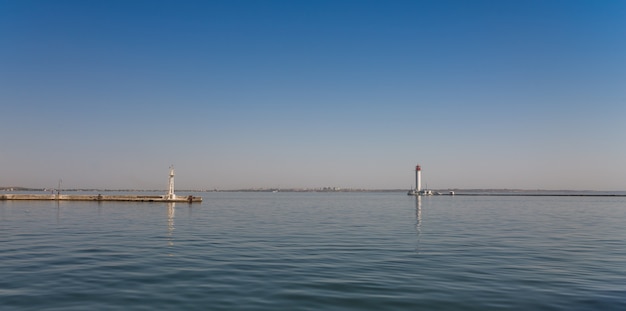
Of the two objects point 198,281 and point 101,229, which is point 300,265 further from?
point 101,229

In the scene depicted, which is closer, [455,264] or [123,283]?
[123,283]

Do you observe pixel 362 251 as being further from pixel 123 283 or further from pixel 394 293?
pixel 123 283

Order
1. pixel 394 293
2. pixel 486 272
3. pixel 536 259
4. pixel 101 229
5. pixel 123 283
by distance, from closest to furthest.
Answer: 1. pixel 394 293
2. pixel 123 283
3. pixel 486 272
4. pixel 536 259
5. pixel 101 229

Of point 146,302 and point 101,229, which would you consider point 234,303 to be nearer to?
point 146,302

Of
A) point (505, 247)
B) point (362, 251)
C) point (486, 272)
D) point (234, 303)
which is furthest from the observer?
point (505, 247)

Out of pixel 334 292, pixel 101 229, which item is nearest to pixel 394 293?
pixel 334 292

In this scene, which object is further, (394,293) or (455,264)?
(455,264)

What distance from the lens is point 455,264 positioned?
22.7 m

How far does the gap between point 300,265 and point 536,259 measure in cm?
1311

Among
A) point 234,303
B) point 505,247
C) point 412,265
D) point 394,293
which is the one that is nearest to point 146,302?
point 234,303

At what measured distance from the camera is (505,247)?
29781 mm

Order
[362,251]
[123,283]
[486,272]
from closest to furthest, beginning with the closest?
[123,283] < [486,272] < [362,251]

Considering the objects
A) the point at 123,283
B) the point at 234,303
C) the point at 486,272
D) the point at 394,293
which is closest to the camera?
the point at 234,303

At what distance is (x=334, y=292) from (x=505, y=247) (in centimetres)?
1792
